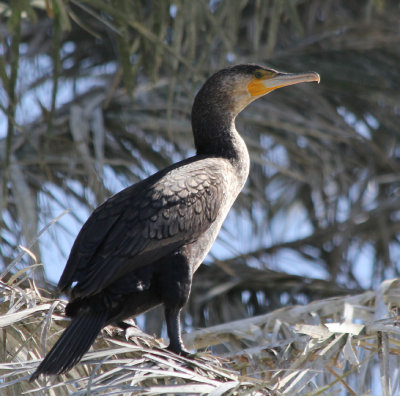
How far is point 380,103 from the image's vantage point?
7.68 meters

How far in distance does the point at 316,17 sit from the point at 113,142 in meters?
3.05

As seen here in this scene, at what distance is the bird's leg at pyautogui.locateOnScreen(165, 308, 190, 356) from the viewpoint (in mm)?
3561

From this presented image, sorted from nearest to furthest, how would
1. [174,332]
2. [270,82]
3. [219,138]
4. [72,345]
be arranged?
1. [72,345]
2. [174,332]
3. [219,138]
4. [270,82]

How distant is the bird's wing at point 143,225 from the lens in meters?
3.38

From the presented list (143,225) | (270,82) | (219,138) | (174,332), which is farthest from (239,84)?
(174,332)

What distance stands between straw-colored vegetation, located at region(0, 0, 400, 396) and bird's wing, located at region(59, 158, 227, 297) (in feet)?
0.72

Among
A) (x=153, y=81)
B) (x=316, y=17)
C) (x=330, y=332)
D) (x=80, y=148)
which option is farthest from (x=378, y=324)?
(x=316, y=17)

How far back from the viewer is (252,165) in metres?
7.47

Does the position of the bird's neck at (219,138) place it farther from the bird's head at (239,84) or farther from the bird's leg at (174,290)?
the bird's leg at (174,290)

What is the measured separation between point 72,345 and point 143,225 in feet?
2.32

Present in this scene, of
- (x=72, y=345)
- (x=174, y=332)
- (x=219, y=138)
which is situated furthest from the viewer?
(x=219, y=138)

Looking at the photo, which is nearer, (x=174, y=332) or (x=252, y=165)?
(x=174, y=332)

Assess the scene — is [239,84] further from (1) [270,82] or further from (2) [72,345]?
(2) [72,345]

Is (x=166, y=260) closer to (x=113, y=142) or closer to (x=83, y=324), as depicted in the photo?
(x=83, y=324)
